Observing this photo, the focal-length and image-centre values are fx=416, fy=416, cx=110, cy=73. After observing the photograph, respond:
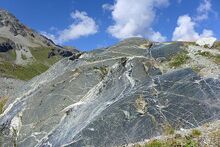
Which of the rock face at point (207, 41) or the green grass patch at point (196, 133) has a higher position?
the rock face at point (207, 41)

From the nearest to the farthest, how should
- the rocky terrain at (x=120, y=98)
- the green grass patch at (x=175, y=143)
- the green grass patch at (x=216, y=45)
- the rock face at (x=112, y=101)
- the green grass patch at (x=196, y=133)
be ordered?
the green grass patch at (x=175, y=143) < the green grass patch at (x=196, y=133) < the rocky terrain at (x=120, y=98) < the rock face at (x=112, y=101) < the green grass patch at (x=216, y=45)

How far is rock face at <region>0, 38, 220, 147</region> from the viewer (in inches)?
1212

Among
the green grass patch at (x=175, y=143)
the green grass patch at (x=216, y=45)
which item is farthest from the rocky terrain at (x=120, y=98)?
the green grass patch at (x=175, y=143)

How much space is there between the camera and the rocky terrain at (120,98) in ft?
101

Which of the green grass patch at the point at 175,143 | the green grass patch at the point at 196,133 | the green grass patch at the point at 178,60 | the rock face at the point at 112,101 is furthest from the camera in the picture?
the green grass patch at the point at 178,60

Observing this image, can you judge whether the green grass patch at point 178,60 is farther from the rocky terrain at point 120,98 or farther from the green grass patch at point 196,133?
the green grass patch at point 196,133

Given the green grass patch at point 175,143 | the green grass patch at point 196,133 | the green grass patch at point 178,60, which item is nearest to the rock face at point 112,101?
the green grass patch at point 178,60

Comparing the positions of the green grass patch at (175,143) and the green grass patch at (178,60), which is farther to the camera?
the green grass patch at (178,60)

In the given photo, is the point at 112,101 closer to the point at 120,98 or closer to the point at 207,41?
the point at 120,98

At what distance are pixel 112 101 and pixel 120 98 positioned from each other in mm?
784

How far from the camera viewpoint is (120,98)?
3475cm

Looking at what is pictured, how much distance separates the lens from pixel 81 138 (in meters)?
31.5

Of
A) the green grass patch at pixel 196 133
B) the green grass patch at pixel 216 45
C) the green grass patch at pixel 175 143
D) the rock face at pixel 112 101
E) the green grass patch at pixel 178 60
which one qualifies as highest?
the green grass patch at pixel 216 45

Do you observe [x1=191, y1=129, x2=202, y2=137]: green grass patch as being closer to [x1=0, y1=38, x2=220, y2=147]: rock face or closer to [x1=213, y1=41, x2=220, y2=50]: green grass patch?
[x1=0, y1=38, x2=220, y2=147]: rock face
